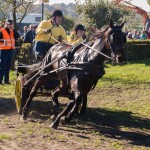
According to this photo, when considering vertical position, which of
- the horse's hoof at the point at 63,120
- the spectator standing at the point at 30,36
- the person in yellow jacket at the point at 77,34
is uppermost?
the person in yellow jacket at the point at 77,34

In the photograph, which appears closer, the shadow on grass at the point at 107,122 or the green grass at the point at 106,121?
the green grass at the point at 106,121

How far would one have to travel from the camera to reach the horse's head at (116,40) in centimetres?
731

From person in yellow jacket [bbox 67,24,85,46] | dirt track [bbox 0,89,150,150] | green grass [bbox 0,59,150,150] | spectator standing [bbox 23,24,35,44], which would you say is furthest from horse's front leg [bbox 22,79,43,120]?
spectator standing [bbox 23,24,35,44]

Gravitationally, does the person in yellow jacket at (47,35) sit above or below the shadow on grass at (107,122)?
above

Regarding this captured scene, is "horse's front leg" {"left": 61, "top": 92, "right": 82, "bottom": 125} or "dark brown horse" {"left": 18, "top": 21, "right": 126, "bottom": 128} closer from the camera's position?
"dark brown horse" {"left": 18, "top": 21, "right": 126, "bottom": 128}

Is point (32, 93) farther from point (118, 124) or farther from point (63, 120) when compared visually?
point (118, 124)

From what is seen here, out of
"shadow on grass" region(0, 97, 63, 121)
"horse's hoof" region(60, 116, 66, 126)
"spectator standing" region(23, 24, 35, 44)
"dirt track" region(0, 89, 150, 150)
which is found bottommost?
"shadow on grass" region(0, 97, 63, 121)

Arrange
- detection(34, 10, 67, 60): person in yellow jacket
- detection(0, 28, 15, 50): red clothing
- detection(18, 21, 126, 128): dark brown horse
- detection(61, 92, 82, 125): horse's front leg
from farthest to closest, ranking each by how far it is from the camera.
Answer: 1. detection(0, 28, 15, 50): red clothing
2. detection(34, 10, 67, 60): person in yellow jacket
3. detection(61, 92, 82, 125): horse's front leg
4. detection(18, 21, 126, 128): dark brown horse

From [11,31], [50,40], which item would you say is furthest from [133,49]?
[50,40]

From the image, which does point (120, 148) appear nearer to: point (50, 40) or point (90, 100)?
point (50, 40)

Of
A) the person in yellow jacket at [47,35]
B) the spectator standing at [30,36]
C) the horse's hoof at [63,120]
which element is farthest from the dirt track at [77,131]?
the spectator standing at [30,36]

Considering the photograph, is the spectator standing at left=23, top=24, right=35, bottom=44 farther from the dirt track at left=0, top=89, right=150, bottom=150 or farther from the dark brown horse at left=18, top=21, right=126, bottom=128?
the dark brown horse at left=18, top=21, right=126, bottom=128

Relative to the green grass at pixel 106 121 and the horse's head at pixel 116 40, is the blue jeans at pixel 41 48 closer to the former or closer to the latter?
the green grass at pixel 106 121

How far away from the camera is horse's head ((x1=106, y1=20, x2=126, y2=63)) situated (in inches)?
288
